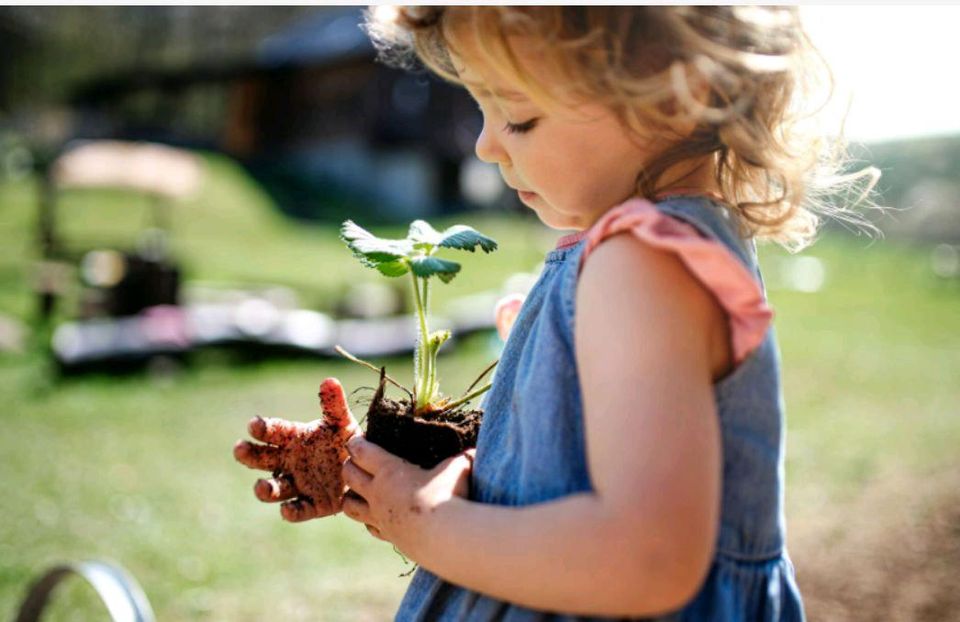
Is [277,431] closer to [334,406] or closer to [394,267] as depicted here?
[334,406]

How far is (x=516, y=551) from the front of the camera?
116cm

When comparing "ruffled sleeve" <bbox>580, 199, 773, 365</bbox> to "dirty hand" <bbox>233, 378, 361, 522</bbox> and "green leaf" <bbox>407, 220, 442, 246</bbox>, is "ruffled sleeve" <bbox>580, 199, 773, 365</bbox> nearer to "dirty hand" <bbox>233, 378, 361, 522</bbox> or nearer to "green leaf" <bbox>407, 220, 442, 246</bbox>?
"green leaf" <bbox>407, 220, 442, 246</bbox>

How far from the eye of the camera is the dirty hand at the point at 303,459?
5.03 ft

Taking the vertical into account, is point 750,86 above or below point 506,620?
above

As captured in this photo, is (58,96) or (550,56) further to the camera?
(58,96)

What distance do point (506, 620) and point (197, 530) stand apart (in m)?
4.77

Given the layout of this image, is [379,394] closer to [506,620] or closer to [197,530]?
[506,620]

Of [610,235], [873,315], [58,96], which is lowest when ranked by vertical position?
[873,315]

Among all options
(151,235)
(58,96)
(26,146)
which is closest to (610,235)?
(151,235)

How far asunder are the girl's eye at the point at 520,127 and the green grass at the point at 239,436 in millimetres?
3386

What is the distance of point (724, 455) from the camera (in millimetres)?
1247

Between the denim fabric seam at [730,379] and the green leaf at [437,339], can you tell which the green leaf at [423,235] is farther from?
the denim fabric seam at [730,379]

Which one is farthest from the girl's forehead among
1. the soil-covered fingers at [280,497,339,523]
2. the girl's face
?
the soil-covered fingers at [280,497,339,523]

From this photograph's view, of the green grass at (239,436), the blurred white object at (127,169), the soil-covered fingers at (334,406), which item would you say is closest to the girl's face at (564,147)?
the soil-covered fingers at (334,406)
